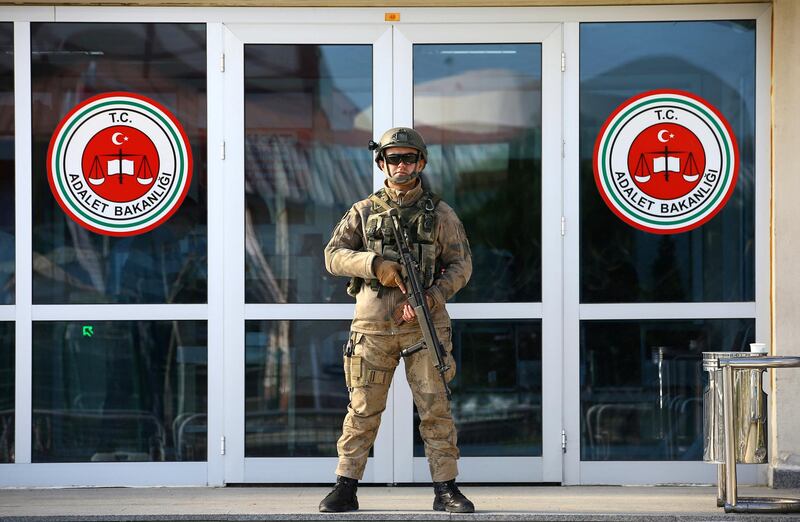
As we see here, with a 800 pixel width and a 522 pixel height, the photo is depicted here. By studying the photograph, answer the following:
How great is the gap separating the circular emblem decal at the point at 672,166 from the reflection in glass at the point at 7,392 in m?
3.71

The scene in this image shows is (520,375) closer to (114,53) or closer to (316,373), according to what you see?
(316,373)

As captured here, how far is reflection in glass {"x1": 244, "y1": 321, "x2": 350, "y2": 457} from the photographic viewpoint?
23.4ft

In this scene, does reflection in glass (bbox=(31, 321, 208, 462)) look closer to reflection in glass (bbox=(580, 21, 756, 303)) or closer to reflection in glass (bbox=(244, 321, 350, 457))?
reflection in glass (bbox=(244, 321, 350, 457))

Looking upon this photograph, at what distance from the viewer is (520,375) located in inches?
282

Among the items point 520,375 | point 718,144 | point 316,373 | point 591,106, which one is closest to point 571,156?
point 591,106

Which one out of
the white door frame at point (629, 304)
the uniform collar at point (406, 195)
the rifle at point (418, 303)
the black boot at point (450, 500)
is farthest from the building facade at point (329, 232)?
the rifle at point (418, 303)

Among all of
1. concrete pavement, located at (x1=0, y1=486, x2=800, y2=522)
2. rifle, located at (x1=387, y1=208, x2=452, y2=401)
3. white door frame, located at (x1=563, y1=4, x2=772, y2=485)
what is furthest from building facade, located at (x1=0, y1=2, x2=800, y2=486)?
rifle, located at (x1=387, y1=208, x2=452, y2=401)

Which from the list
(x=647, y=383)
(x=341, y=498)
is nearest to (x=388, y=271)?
(x=341, y=498)

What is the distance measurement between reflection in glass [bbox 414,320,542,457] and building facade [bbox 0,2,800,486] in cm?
1

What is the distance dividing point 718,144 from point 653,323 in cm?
116

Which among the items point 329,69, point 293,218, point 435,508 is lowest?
point 435,508

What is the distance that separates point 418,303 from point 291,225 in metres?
1.57

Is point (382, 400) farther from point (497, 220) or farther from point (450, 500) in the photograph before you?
point (497, 220)

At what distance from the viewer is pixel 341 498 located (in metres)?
6.16
